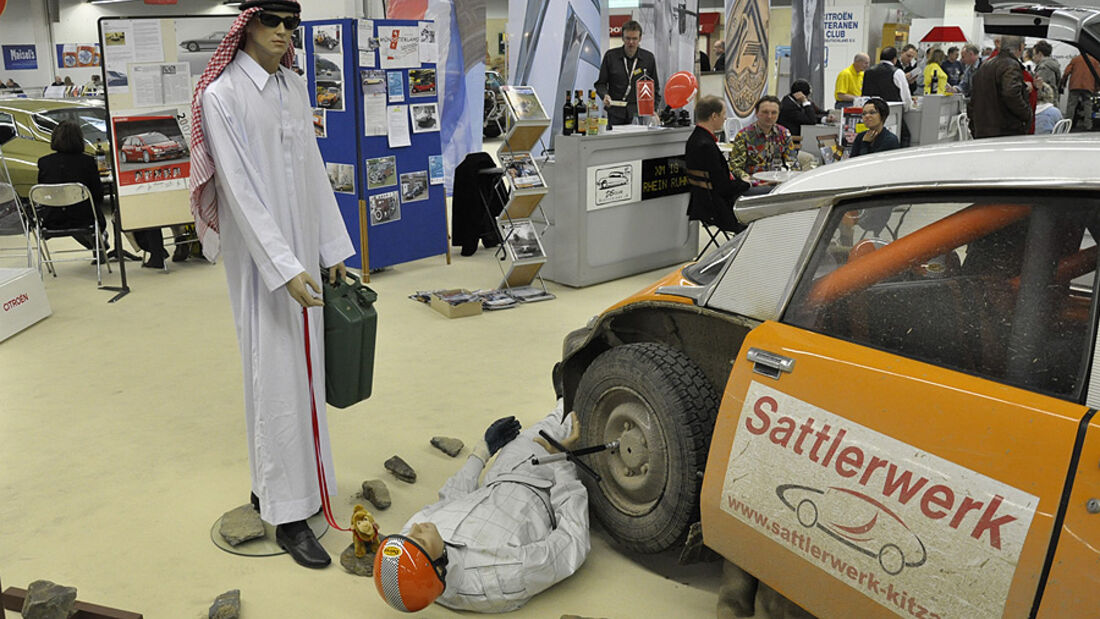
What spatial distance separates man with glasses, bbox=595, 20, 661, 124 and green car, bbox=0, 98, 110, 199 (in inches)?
198

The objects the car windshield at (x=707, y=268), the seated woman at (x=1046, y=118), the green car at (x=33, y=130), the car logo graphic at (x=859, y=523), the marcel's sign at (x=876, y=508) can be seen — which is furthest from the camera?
the seated woman at (x=1046, y=118)

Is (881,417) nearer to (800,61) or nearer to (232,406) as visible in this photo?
(232,406)

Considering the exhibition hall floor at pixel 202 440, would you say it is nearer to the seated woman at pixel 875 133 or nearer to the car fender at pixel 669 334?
the car fender at pixel 669 334

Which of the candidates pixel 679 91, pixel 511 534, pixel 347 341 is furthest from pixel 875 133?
pixel 511 534

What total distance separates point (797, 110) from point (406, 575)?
937cm

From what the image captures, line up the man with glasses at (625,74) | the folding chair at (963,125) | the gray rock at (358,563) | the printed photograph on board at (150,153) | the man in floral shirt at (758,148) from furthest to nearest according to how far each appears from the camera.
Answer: the folding chair at (963,125) < the man with glasses at (625,74) < the man in floral shirt at (758,148) < the printed photograph on board at (150,153) < the gray rock at (358,563)

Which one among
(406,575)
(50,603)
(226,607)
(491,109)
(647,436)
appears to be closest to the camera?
(406,575)

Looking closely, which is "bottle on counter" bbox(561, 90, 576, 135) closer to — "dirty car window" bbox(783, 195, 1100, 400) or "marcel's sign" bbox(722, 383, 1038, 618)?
"dirty car window" bbox(783, 195, 1100, 400)

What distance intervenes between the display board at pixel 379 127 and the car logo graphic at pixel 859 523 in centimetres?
531

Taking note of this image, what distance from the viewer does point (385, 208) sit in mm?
7152

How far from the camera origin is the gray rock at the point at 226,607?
2760 millimetres

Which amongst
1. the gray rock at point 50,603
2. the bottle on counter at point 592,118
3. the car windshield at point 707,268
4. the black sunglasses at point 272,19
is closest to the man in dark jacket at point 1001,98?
the bottle on counter at point 592,118

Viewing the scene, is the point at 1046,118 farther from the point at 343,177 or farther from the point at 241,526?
the point at 241,526

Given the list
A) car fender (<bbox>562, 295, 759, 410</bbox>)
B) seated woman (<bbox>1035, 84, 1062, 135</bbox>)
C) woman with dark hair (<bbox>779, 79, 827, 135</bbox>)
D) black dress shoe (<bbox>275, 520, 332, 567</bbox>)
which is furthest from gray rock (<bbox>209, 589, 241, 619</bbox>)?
Result: seated woman (<bbox>1035, 84, 1062, 135</bbox>)
